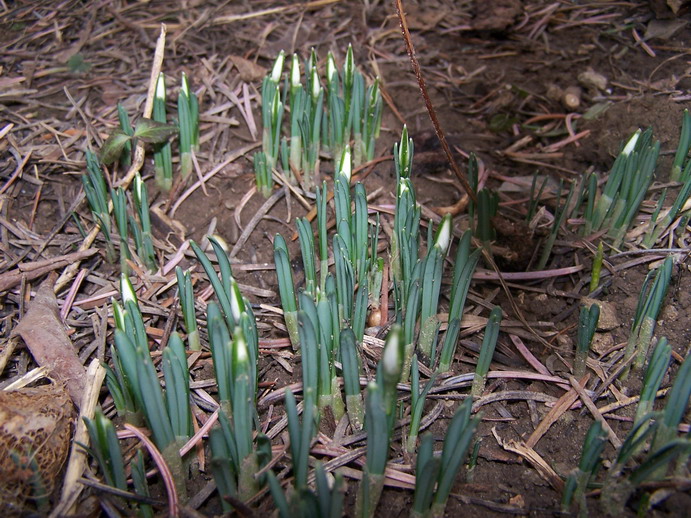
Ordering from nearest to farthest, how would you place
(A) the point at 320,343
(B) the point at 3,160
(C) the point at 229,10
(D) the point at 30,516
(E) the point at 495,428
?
(D) the point at 30,516
(A) the point at 320,343
(E) the point at 495,428
(B) the point at 3,160
(C) the point at 229,10

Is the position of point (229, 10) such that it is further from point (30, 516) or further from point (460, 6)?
point (30, 516)

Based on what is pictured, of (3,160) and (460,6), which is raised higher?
(460,6)

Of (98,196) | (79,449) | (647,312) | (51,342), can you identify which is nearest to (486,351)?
(647,312)

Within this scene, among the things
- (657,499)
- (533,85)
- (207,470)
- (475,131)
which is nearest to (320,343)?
(207,470)

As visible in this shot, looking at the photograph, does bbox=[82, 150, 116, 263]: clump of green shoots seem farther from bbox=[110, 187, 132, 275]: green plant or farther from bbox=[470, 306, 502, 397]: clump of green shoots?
bbox=[470, 306, 502, 397]: clump of green shoots

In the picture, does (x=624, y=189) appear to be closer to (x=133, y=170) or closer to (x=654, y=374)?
(x=654, y=374)

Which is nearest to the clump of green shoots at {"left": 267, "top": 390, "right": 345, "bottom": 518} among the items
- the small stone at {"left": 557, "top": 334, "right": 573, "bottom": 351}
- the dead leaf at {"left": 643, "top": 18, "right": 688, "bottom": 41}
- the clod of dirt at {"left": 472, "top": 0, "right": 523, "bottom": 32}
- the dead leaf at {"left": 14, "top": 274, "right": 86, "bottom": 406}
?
the dead leaf at {"left": 14, "top": 274, "right": 86, "bottom": 406}

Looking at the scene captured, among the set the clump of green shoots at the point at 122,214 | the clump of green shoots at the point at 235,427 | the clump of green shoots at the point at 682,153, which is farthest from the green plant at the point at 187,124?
the clump of green shoots at the point at 682,153

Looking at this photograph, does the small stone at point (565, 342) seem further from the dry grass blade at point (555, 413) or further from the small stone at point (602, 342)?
the dry grass blade at point (555, 413)
